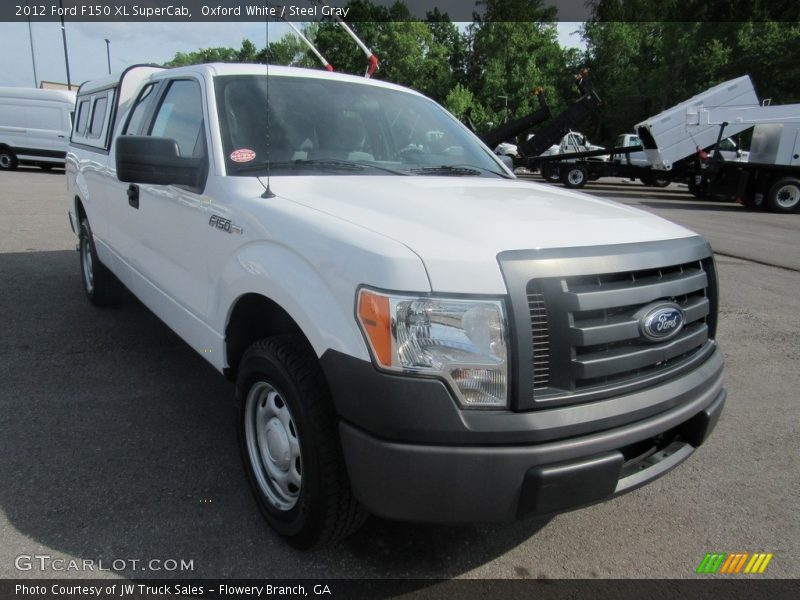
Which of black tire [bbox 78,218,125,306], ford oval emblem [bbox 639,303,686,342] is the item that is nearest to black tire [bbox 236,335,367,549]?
ford oval emblem [bbox 639,303,686,342]

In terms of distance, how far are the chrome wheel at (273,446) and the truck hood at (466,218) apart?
31.3 inches

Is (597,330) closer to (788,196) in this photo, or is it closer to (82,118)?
(82,118)

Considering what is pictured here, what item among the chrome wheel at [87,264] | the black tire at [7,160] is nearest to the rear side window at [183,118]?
the chrome wheel at [87,264]

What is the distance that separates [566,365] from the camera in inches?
74.5

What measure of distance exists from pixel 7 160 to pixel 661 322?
2440 centimetres

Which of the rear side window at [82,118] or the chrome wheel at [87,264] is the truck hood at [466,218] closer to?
the chrome wheel at [87,264]

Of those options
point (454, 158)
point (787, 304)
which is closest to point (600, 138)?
point (787, 304)

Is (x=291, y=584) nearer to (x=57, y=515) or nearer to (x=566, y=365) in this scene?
(x=57, y=515)

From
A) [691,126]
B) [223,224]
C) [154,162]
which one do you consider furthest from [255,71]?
[691,126]

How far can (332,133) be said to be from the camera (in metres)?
3.08

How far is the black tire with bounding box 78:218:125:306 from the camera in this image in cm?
520

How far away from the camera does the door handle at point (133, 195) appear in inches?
145

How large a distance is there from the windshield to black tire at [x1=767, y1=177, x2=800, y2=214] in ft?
53.4

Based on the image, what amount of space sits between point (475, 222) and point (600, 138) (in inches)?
1994
